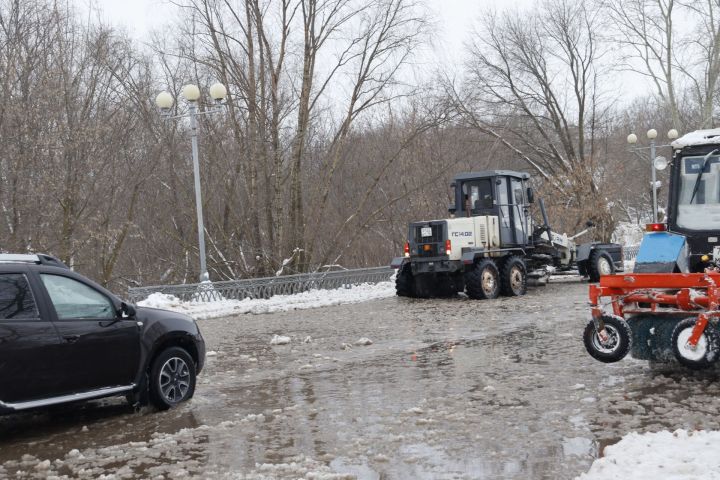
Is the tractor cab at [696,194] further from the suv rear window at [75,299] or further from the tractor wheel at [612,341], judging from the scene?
the suv rear window at [75,299]

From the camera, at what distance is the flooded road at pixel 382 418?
609cm

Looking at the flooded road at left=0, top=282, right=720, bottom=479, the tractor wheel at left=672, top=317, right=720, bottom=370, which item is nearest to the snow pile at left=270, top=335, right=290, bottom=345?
the flooded road at left=0, top=282, right=720, bottom=479

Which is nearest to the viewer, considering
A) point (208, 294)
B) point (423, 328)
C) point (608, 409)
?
point (608, 409)

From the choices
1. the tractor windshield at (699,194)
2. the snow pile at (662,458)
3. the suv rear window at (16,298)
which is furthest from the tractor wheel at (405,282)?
the snow pile at (662,458)

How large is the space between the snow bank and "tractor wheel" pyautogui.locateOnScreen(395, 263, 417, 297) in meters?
0.83

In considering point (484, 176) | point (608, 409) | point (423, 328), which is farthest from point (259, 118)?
point (608, 409)

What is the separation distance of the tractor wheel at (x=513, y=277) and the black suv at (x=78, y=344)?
→ 1340 centimetres

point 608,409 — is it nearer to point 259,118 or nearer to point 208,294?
point 208,294

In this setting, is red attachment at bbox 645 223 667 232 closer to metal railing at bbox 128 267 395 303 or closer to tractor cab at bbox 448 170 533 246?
tractor cab at bbox 448 170 533 246

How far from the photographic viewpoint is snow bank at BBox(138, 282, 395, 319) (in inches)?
765

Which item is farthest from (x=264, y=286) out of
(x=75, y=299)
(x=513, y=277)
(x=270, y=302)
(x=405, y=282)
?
(x=75, y=299)

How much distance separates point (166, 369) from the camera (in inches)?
332

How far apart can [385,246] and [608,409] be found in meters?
25.7

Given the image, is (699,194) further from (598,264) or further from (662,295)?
(598,264)
